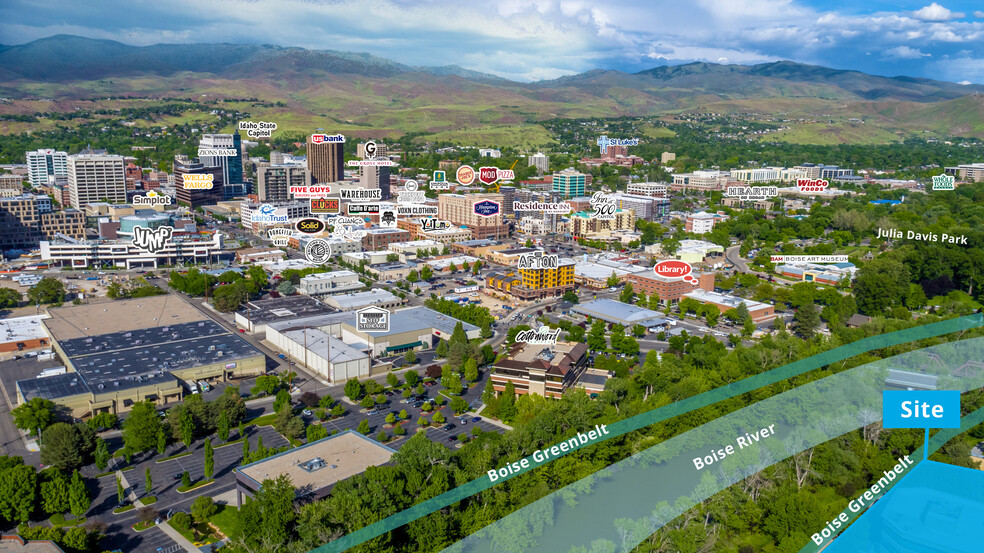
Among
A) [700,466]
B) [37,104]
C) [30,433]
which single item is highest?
[37,104]

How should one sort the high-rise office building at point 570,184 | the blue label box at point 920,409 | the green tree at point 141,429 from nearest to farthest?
the blue label box at point 920,409, the green tree at point 141,429, the high-rise office building at point 570,184

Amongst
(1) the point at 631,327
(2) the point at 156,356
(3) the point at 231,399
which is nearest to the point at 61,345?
(2) the point at 156,356

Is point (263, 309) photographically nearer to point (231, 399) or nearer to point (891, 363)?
point (231, 399)

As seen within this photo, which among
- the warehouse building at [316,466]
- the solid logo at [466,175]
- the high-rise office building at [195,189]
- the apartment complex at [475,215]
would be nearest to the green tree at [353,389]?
the warehouse building at [316,466]

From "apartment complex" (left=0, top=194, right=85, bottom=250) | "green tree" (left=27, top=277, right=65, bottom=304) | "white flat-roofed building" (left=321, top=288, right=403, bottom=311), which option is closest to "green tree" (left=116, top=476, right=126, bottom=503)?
"white flat-roofed building" (left=321, top=288, right=403, bottom=311)

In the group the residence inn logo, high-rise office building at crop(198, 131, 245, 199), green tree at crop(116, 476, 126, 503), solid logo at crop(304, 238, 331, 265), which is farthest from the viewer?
high-rise office building at crop(198, 131, 245, 199)

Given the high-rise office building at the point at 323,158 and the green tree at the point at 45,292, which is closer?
the green tree at the point at 45,292

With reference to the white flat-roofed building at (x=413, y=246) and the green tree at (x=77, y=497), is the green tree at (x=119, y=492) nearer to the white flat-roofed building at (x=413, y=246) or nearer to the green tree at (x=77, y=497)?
the green tree at (x=77, y=497)
